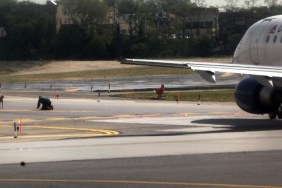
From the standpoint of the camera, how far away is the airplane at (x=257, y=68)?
105ft

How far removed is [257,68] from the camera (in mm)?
32688

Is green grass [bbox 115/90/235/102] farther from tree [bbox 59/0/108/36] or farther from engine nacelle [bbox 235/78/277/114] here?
tree [bbox 59/0/108/36]

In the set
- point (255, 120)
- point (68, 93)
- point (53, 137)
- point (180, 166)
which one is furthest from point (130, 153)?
point (68, 93)

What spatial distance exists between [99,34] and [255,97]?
280 ft

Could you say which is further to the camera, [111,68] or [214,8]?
[214,8]

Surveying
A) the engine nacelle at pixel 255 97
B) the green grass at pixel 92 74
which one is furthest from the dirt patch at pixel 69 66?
the engine nacelle at pixel 255 97

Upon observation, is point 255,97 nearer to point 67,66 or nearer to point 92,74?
point 92,74

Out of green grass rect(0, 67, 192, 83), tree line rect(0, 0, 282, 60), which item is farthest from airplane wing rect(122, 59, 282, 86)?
tree line rect(0, 0, 282, 60)

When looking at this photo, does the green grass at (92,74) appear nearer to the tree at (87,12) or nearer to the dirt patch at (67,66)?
the dirt patch at (67,66)

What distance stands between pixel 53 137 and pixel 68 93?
115 ft

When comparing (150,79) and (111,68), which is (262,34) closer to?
(150,79)

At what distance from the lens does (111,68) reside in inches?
4193

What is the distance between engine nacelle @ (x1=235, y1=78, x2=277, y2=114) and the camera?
35.0 metres

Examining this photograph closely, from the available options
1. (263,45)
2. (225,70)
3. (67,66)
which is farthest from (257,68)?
(67,66)
